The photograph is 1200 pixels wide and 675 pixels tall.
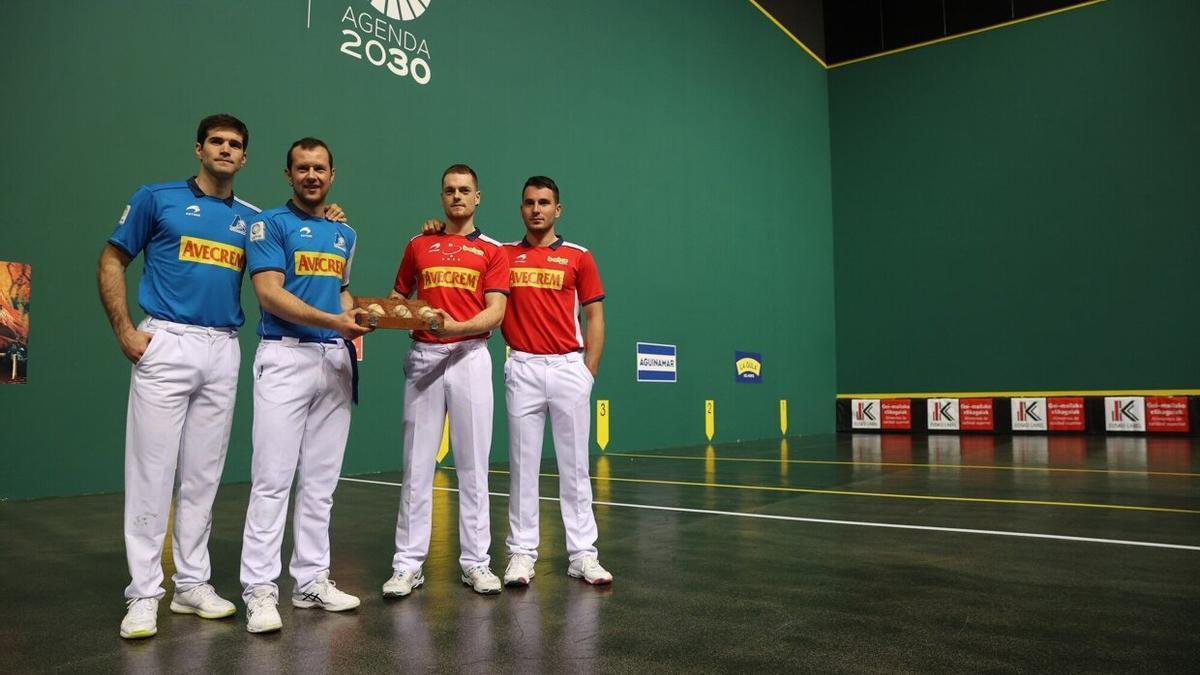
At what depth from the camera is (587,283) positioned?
9.39 feet

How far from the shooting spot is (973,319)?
10.8 metres

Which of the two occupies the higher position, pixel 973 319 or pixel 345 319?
pixel 973 319

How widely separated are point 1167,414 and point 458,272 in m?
9.69

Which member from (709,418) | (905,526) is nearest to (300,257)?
(905,526)

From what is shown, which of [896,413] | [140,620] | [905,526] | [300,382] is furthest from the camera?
[896,413]

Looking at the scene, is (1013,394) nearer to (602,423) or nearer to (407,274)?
(602,423)

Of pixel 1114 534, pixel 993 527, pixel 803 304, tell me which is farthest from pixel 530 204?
pixel 803 304

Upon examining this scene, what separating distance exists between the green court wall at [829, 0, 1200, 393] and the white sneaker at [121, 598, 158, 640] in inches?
408

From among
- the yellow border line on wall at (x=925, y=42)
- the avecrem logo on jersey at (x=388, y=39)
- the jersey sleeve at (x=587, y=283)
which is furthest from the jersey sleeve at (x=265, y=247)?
the yellow border line on wall at (x=925, y=42)

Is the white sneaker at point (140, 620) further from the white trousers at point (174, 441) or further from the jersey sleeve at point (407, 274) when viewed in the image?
the jersey sleeve at point (407, 274)

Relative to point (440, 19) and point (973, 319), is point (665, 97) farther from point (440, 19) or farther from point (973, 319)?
point (973, 319)

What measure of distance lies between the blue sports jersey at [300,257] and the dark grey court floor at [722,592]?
80cm

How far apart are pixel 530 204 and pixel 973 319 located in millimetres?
9418

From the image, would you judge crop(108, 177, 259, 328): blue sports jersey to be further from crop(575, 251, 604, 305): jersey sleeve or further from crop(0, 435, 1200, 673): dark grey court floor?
crop(575, 251, 604, 305): jersey sleeve
